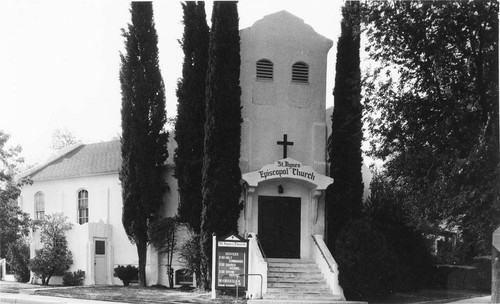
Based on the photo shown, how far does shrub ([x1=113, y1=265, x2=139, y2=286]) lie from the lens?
27.9 meters

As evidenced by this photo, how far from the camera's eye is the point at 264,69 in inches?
962

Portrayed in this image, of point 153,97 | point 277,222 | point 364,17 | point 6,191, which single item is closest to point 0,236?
point 6,191

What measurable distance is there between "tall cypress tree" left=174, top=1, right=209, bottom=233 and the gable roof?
7071mm

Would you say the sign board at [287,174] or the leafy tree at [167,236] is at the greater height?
the sign board at [287,174]

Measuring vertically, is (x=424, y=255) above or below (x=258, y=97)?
below

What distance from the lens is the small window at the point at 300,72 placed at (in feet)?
80.9

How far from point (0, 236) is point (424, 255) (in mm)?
15843

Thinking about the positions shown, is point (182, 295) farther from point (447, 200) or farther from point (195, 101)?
point (447, 200)

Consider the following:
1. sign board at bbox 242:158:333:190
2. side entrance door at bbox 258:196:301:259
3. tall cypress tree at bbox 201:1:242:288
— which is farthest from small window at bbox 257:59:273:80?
side entrance door at bbox 258:196:301:259

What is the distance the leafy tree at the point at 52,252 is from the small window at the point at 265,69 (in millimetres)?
11369

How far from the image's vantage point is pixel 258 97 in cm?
2423

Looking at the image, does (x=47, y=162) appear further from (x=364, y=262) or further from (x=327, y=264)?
(x=364, y=262)

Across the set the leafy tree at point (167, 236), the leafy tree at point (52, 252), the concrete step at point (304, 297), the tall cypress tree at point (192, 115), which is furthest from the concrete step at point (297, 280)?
the leafy tree at point (52, 252)

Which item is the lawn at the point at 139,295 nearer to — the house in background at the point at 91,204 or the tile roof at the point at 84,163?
the house in background at the point at 91,204
